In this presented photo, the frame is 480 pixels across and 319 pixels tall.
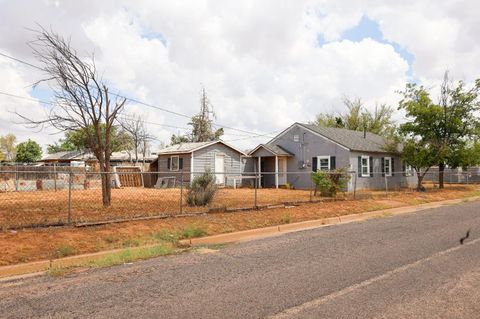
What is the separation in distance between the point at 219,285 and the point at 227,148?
24.3 m

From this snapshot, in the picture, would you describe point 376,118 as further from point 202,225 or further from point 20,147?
point 20,147

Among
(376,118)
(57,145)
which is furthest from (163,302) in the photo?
(57,145)

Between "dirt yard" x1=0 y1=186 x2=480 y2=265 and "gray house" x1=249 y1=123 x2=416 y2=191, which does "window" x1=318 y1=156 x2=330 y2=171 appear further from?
"dirt yard" x1=0 y1=186 x2=480 y2=265

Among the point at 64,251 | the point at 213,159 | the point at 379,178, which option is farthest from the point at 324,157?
the point at 64,251

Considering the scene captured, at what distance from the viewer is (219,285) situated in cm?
532

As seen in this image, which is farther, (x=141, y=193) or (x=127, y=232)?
(x=141, y=193)

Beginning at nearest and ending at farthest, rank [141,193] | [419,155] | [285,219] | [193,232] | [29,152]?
[193,232] < [285,219] < [141,193] < [419,155] < [29,152]

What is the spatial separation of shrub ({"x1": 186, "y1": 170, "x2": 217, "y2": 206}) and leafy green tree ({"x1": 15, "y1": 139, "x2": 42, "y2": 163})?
55037mm

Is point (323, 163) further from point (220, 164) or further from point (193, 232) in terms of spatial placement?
point (193, 232)

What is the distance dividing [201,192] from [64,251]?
671 centimetres

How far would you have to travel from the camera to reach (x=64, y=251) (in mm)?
7266

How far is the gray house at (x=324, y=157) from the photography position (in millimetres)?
25484

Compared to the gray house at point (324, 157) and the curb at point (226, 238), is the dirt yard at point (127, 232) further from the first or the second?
the gray house at point (324, 157)

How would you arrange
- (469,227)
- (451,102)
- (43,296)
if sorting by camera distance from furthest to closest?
(451,102) < (469,227) < (43,296)
